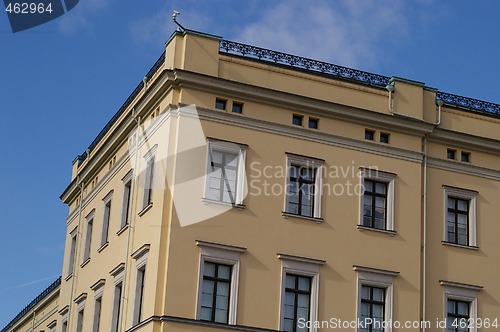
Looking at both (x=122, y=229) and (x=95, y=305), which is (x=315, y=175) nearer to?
(x=122, y=229)

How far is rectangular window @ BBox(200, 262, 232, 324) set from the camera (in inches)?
1188

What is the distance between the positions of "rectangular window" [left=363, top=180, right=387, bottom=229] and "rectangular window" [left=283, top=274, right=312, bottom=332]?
9.51 ft

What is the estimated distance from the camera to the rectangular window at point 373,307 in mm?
32031

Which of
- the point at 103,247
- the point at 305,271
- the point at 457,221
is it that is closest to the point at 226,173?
the point at 305,271

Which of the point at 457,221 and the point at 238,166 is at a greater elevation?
the point at 238,166

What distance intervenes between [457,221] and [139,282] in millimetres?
10373

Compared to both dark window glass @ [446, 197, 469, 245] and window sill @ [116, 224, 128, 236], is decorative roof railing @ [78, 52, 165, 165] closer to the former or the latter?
window sill @ [116, 224, 128, 236]

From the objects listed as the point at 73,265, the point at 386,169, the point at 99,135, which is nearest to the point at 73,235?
the point at 73,265

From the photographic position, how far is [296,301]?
31328 millimetres

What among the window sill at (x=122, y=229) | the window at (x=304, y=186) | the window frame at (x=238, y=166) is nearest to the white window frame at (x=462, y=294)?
the window at (x=304, y=186)

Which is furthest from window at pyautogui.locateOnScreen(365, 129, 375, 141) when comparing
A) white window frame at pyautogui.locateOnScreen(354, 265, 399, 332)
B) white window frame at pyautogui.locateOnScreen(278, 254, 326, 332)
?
white window frame at pyautogui.locateOnScreen(278, 254, 326, 332)

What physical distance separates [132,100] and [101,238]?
491cm

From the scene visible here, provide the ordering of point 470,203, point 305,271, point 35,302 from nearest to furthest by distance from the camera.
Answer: point 305,271
point 470,203
point 35,302

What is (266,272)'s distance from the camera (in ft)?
102
